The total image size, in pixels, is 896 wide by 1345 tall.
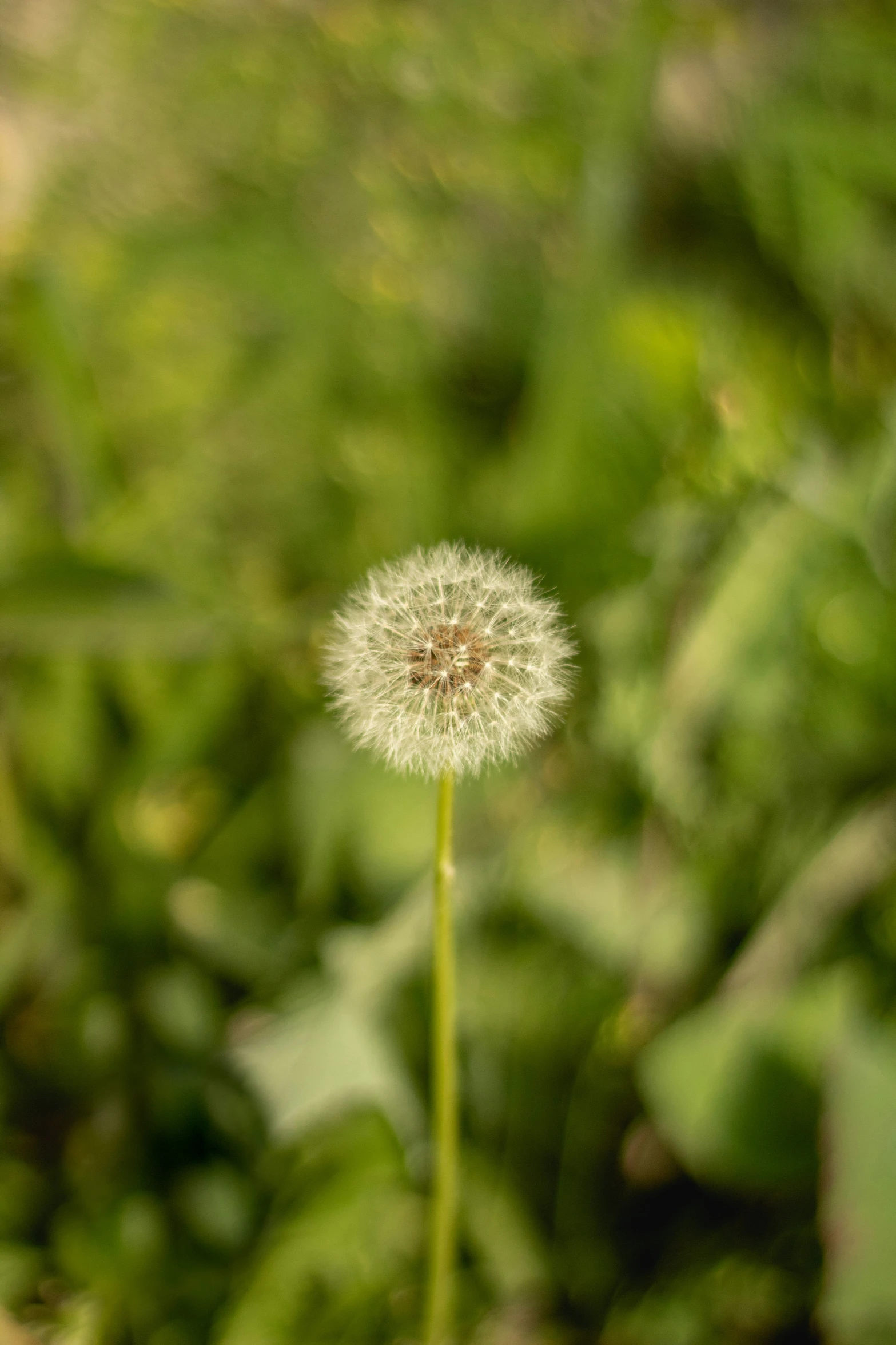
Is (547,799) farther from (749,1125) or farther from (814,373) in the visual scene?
(814,373)

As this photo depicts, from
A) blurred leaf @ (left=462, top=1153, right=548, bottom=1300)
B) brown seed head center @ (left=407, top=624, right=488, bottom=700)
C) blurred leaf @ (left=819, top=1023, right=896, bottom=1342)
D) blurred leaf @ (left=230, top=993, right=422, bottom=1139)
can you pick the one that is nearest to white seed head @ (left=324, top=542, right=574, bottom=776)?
brown seed head center @ (left=407, top=624, right=488, bottom=700)

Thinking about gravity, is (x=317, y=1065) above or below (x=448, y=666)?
below

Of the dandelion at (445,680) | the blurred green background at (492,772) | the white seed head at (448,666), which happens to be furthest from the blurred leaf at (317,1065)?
the white seed head at (448,666)

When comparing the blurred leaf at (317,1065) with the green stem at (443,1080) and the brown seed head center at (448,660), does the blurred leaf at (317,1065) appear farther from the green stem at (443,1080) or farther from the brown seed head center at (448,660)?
the brown seed head center at (448,660)

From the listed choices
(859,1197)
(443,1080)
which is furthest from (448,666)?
(859,1197)

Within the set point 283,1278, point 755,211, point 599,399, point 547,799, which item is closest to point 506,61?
point 755,211

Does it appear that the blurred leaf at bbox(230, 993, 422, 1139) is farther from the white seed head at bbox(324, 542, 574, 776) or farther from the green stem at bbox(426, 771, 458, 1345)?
the white seed head at bbox(324, 542, 574, 776)

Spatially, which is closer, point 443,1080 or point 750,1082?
point 443,1080

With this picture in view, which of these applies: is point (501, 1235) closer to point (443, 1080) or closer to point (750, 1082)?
point (750, 1082)
